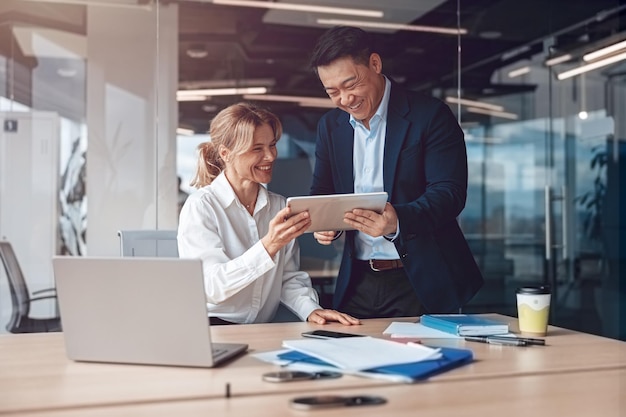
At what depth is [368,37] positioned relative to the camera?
2.81 metres

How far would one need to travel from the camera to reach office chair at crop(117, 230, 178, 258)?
2797 millimetres

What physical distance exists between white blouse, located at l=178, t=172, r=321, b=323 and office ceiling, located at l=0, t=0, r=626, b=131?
254 cm

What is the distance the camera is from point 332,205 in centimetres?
225

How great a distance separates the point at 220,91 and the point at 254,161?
2.81 meters

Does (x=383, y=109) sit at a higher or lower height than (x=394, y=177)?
higher

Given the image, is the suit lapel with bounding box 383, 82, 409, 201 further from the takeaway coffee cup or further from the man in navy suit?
the takeaway coffee cup

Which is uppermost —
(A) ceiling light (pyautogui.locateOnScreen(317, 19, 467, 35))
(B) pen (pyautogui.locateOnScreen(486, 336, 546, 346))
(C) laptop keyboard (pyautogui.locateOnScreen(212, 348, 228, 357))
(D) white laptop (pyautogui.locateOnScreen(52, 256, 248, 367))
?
(A) ceiling light (pyautogui.locateOnScreen(317, 19, 467, 35))

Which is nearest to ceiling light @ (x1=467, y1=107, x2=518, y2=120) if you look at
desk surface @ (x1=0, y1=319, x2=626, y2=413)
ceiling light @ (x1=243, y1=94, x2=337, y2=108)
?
ceiling light @ (x1=243, y1=94, x2=337, y2=108)

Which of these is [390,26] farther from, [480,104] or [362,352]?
[362,352]

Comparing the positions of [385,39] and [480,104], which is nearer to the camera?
[385,39]

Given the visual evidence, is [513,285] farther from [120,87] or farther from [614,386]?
[614,386]

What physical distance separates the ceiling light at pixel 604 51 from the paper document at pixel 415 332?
4.81m

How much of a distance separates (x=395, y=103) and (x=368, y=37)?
11.1 inches

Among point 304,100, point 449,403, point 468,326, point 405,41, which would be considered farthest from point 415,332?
point 405,41
